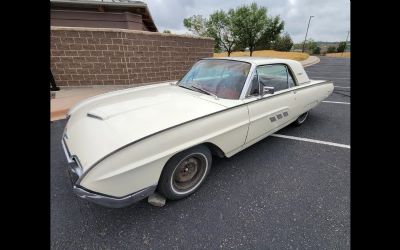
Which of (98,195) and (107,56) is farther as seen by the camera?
(107,56)

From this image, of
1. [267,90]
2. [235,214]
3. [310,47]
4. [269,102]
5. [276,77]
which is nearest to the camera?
[235,214]

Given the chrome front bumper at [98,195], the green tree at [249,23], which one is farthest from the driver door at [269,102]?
the green tree at [249,23]

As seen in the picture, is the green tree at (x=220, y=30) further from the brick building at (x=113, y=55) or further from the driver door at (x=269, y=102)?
the driver door at (x=269, y=102)

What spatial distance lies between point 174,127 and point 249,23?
25551mm

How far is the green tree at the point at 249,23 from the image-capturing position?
23359 mm

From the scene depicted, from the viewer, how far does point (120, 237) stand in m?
1.74

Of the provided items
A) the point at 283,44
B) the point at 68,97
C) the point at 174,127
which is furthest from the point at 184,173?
the point at 283,44

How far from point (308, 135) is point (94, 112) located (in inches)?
138

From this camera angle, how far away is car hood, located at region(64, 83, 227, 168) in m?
1.67

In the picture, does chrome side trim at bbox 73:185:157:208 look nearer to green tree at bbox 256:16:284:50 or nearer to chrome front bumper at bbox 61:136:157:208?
chrome front bumper at bbox 61:136:157:208

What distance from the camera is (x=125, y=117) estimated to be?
1.99m

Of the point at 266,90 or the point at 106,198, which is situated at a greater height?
the point at 266,90

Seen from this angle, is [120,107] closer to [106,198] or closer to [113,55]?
[106,198]
